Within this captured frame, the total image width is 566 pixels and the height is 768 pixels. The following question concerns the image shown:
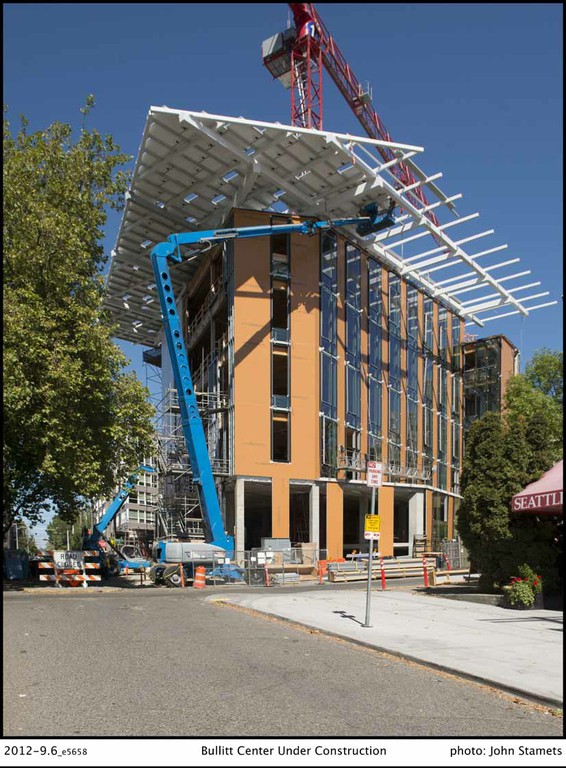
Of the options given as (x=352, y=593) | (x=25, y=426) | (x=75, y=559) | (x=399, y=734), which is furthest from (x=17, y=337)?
A: (x=399, y=734)

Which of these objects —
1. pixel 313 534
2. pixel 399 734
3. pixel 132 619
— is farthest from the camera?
pixel 313 534

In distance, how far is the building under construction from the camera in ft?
128

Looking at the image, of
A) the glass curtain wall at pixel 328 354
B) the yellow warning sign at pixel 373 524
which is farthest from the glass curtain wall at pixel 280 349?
the yellow warning sign at pixel 373 524

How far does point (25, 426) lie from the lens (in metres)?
24.8

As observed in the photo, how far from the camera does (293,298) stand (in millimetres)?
43812

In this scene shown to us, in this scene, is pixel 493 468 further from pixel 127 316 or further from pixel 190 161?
pixel 127 316

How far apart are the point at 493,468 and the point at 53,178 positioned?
62.1 feet

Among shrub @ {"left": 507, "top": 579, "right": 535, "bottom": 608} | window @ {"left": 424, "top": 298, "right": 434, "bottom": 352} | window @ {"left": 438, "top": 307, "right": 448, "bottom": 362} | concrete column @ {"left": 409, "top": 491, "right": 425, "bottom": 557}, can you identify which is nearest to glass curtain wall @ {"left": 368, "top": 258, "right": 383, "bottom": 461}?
concrete column @ {"left": 409, "top": 491, "right": 425, "bottom": 557}

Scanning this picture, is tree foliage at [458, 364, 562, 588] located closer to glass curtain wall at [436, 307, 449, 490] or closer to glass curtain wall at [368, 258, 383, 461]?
glass curtain wall at [368, 258, 383, 461]

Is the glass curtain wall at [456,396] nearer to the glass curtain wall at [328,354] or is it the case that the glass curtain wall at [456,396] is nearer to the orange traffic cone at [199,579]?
the glass curtain wall at [328,354]

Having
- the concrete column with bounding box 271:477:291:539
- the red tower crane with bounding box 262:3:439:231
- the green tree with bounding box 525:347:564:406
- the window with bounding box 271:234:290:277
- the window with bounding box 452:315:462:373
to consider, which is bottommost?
the concrete column with bounding box 271:477:291:539

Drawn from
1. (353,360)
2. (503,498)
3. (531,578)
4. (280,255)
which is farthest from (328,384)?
→ (531,578)

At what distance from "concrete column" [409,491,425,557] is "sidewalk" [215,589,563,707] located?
3317cm

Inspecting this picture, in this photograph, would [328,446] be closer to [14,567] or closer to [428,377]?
[428,377]
